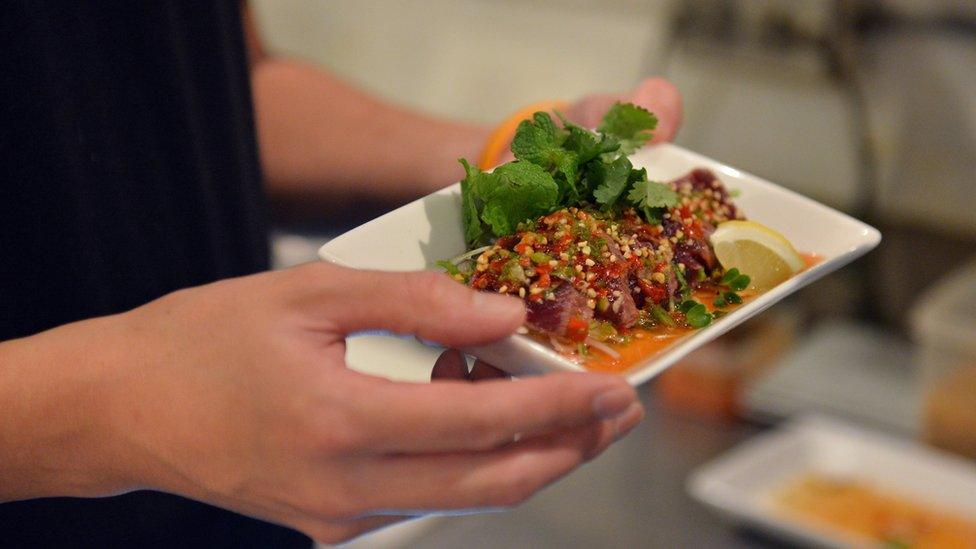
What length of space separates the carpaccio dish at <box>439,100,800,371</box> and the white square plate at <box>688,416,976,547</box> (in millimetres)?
1581

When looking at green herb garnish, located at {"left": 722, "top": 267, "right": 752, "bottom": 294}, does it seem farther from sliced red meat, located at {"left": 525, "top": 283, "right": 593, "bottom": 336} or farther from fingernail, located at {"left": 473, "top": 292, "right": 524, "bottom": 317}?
fingernail, located at {"left": 473, "top": 292, "right": 524, "bottom": 317}

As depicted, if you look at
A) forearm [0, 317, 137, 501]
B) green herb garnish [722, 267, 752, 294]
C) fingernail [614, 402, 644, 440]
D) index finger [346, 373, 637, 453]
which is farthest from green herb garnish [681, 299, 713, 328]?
forearm [0, 317, 137, 501]

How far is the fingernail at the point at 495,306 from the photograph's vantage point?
107 centimetres

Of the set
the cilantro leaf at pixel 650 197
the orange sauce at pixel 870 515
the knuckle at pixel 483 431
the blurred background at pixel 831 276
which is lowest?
the orange sauce at pixel 870 515

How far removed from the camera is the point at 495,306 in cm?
108

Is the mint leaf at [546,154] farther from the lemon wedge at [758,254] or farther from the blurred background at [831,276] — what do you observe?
the blurred background at [831,276]

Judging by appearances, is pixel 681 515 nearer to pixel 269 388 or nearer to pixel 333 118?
pixel 333 118

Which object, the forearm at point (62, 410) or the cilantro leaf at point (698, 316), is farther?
the cilantro leaf at point (698, 316)

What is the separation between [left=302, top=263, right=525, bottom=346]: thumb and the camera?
1053mm

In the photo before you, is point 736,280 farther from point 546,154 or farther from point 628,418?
point 628,418

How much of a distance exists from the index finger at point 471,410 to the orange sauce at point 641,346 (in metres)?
0.29

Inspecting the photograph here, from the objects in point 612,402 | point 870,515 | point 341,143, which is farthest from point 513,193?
point 870,515

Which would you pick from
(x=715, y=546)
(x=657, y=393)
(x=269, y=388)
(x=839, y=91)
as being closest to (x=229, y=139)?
(x=269, y=388)

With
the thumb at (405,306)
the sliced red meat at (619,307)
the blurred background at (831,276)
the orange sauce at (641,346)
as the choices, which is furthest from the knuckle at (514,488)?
the blurred background at (831,276)
